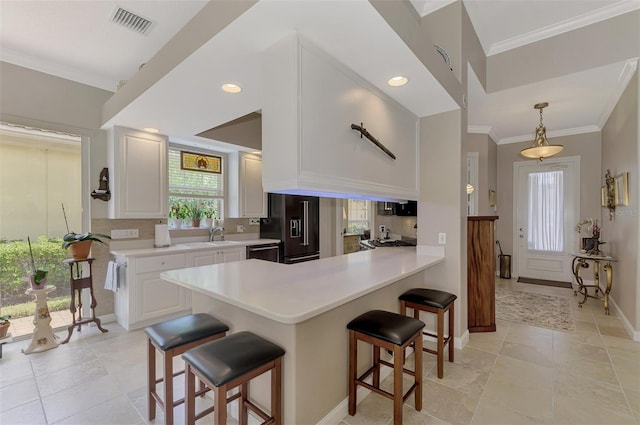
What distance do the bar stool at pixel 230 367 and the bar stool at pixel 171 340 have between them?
23cm

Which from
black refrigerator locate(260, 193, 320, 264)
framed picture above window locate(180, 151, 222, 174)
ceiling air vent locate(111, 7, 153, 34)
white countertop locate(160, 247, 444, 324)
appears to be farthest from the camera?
black refrigerator locate(260, 193, 320, 264)

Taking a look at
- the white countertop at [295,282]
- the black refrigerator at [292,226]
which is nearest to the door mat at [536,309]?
the white countertop at [295,282]

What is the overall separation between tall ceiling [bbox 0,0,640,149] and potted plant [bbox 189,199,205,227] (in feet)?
3.26

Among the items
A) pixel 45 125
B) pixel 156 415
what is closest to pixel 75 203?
pixel 45 125

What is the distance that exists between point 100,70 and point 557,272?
7910 millimetres

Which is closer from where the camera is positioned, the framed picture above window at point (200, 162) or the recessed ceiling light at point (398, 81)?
the recessed ceiling light at point (398, 81)

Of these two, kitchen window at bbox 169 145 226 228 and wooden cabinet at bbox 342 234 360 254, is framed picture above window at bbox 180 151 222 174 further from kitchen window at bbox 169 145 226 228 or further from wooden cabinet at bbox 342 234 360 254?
wooden cabinet at bbox 342 234 360 254

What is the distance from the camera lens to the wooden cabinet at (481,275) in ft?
10.5

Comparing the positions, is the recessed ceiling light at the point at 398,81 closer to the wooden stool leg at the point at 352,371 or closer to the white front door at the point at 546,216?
the wooden stool leg at the point at 352,371

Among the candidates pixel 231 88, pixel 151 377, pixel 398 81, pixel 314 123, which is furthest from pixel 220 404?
pixel 398 81

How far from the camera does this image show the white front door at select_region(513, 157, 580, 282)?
210 inches

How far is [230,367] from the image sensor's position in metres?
1.33

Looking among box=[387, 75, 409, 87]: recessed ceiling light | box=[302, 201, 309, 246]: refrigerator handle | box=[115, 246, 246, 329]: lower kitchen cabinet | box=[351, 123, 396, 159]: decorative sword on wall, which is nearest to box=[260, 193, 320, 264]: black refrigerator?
box=[302, 201, 309, 246]: refrigerator handle

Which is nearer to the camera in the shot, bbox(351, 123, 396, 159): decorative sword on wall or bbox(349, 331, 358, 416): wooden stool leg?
bbox(349, 331, 358, 416): wooden stool leg
